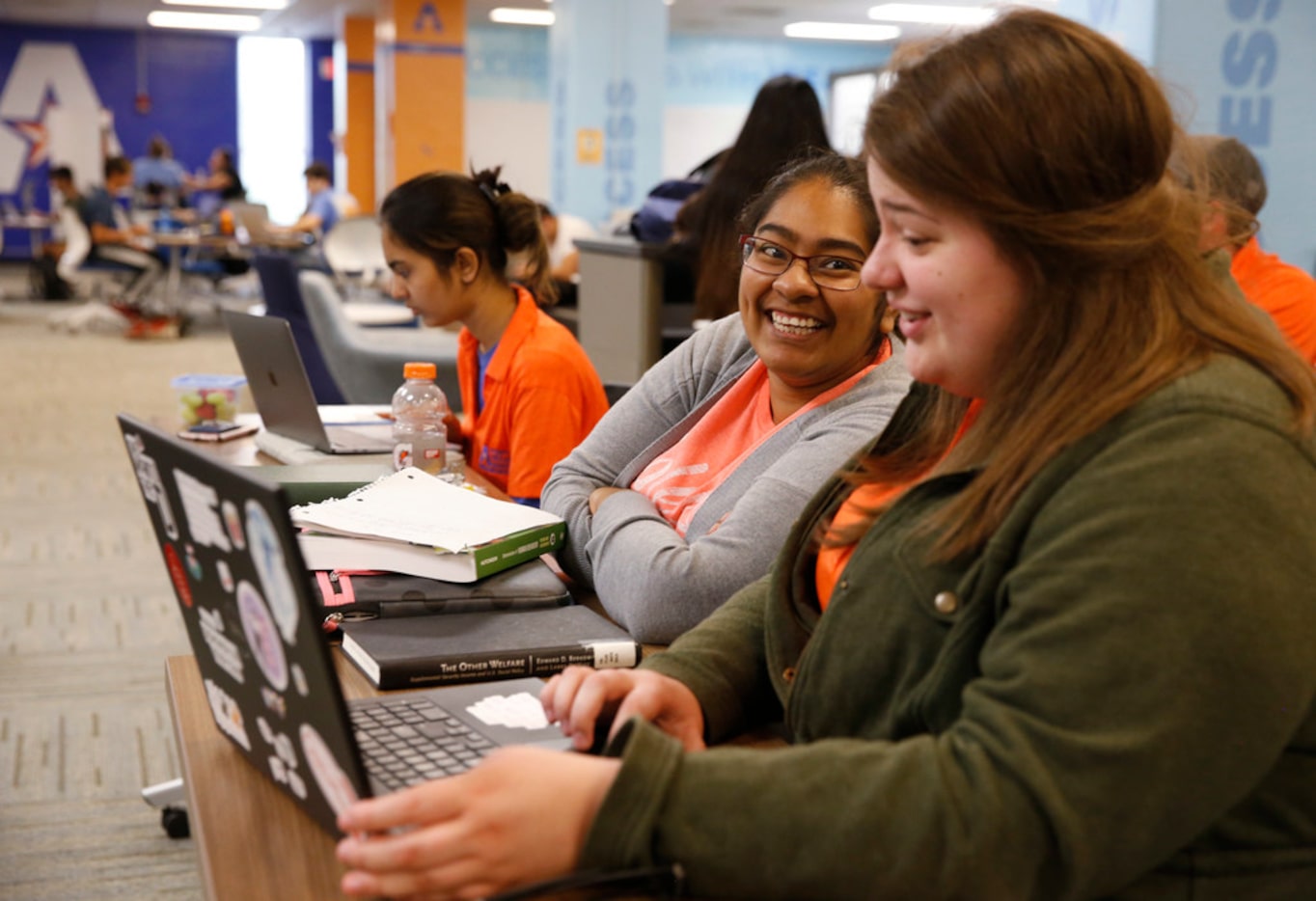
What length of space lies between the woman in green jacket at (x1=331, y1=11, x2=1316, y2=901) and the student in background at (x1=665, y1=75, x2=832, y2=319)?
2.79 metres

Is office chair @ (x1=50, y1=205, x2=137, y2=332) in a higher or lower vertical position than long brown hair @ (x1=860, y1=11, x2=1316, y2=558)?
lower

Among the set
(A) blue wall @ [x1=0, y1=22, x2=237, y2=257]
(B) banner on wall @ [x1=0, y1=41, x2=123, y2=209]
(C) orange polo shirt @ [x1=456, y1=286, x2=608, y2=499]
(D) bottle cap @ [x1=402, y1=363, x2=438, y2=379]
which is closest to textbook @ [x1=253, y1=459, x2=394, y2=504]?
(D) bottle cap @ [x1=402, y1=363, x2=438, y2=379]

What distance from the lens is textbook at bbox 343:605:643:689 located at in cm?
120

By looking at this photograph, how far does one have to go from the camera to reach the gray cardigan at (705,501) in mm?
1370

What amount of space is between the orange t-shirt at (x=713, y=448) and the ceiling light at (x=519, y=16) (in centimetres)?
1377

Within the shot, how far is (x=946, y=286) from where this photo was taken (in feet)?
2.86

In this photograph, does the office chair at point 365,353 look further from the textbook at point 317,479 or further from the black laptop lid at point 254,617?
the black laptop lid at point 254,617

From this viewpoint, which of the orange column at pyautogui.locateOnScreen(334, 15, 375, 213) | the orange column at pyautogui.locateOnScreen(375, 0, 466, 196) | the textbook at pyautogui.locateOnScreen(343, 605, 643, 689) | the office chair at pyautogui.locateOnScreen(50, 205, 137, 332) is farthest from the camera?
the orange column at pyautogui.locateOnScreen(334, 15, 375, 213)

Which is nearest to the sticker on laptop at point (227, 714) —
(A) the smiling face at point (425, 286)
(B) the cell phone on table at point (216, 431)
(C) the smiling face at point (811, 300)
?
(C) the smiling face at point (811, 300)

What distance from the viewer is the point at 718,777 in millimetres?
787

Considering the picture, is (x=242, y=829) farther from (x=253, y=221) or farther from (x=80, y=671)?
(x=253, y=221)

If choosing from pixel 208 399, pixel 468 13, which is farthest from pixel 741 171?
pixel 468 13

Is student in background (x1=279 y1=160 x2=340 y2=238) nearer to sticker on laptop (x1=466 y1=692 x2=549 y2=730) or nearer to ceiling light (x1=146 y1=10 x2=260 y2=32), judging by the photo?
ceiling light (x1=146 y1=10 x2=260 y2=32)

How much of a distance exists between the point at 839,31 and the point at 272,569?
16159 millimetres
